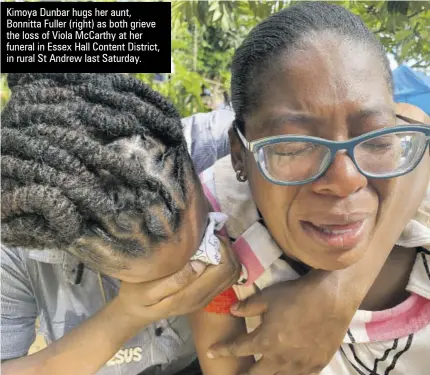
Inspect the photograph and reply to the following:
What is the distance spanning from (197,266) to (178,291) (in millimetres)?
73

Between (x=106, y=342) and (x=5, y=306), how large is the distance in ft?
1.23

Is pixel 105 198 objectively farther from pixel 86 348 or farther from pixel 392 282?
pixel 392 282

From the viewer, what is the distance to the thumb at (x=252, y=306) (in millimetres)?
1254

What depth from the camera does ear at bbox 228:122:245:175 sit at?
120 cm

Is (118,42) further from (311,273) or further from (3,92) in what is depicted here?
(3,92)

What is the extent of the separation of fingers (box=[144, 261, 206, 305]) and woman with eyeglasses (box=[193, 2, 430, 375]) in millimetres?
Answer: 194

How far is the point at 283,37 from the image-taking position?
1.06 m

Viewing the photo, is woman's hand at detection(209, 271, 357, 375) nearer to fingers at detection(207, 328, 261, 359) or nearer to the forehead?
fingers at detection(207, 328, 261, 359)

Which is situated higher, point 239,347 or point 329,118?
point 329,118

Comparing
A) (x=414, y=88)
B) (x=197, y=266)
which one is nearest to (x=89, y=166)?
(x=197, y=266)

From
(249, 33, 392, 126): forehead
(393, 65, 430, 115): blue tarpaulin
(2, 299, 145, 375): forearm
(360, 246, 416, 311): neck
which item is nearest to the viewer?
(249, 33, 392, 126): forehead

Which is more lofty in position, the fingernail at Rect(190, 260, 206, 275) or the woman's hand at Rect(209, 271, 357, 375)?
the fingernail at Rect(190, 260, 206, 275)

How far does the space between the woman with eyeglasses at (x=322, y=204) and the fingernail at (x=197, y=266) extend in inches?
6.9

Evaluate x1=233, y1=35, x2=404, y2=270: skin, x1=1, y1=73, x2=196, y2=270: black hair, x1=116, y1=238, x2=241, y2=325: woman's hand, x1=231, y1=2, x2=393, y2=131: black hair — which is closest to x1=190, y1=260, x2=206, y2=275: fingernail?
x1=116, y1=238, x2=241, y2=325: woman's hand
